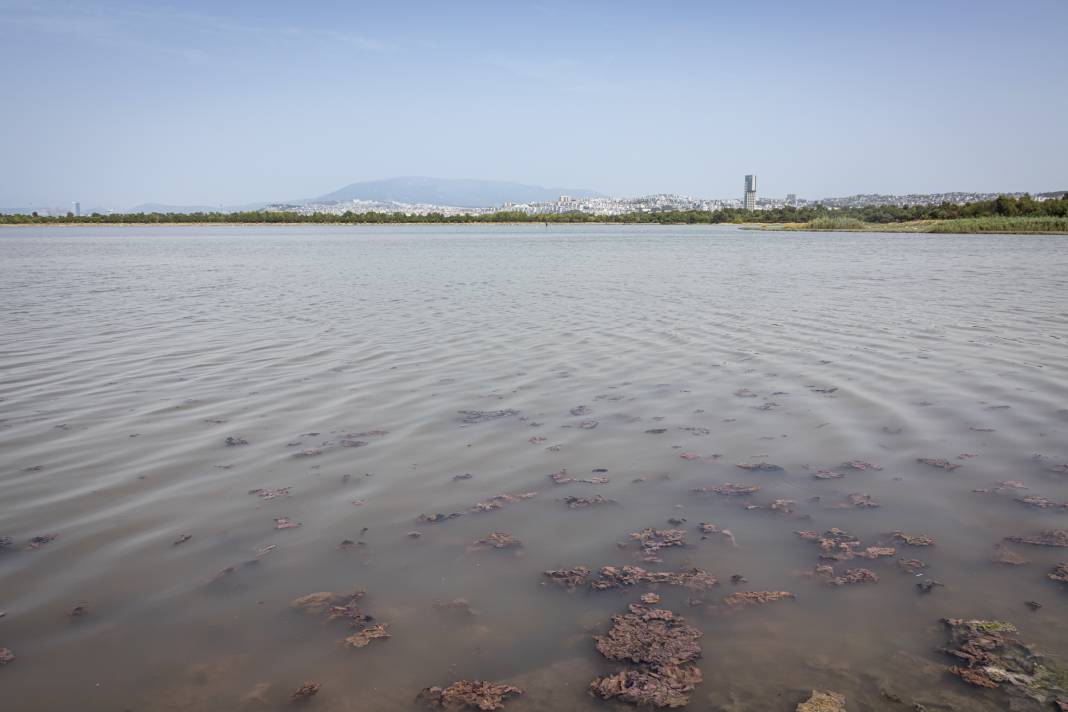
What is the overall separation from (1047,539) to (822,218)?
452ft

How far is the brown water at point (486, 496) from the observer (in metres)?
3.76

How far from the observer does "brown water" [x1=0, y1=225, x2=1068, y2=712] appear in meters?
3.76

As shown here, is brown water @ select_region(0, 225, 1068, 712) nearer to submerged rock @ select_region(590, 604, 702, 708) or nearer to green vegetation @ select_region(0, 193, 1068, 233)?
submerged rock @ select_region(590, 604, 702, 708)

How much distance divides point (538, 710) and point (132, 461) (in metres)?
5.14

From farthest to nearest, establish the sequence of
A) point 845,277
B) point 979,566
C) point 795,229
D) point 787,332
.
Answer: point 795,229, point 845,277, point 787,332, point 979,566

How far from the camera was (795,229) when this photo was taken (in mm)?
110125

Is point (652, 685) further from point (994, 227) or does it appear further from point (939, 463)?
point (994, 227)

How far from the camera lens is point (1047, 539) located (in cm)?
503

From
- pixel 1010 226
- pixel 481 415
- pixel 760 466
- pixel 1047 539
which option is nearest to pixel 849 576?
pixel 1047 539

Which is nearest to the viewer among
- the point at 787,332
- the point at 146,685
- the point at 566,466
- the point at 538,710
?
the point at 538,710

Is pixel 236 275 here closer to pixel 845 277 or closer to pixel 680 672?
pixel 845 277

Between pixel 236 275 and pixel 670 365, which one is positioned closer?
pixel 670 365

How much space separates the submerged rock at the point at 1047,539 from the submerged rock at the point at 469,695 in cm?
387

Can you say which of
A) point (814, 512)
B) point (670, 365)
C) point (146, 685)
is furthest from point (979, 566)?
point (670, 365)
